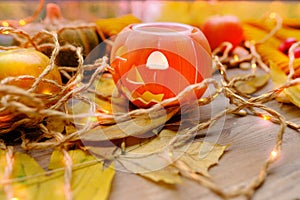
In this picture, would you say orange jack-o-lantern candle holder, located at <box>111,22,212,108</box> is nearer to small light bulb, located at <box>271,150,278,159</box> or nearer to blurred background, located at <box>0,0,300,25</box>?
small light bulb, located at <box>271,150,278,159</box>

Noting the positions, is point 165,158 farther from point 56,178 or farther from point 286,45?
point 286,45

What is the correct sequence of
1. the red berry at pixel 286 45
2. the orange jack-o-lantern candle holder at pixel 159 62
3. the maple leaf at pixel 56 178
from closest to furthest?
1. the maple leaf at pixel 56 178
2. the orange jack-o-lantern candle holder at pixel 159 62
3. the red berry at pixel 286 45

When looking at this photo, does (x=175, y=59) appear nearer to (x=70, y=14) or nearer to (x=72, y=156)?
(x=72, y=156)

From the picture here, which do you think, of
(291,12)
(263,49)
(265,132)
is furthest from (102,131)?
(291,12)

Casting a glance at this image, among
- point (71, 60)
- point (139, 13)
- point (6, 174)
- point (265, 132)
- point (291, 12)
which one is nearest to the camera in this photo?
point (6, 174)

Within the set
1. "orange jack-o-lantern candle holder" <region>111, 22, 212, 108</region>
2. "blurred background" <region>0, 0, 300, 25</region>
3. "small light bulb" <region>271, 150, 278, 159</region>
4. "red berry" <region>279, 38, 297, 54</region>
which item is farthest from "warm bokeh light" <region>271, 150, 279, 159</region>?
"blurred background" <region>0, 0, 300, 25</region>

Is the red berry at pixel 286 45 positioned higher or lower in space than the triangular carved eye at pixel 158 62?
lower

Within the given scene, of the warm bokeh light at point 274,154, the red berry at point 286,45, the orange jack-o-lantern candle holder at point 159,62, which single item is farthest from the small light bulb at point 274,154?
the red berry at point 286,45

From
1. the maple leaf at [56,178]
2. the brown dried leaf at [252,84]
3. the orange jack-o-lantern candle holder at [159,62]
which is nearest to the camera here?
the maple leaf at [56,178]

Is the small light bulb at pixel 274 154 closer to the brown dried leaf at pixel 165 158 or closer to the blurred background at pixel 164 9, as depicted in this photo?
the brown dried leaf at pixel 165 158
